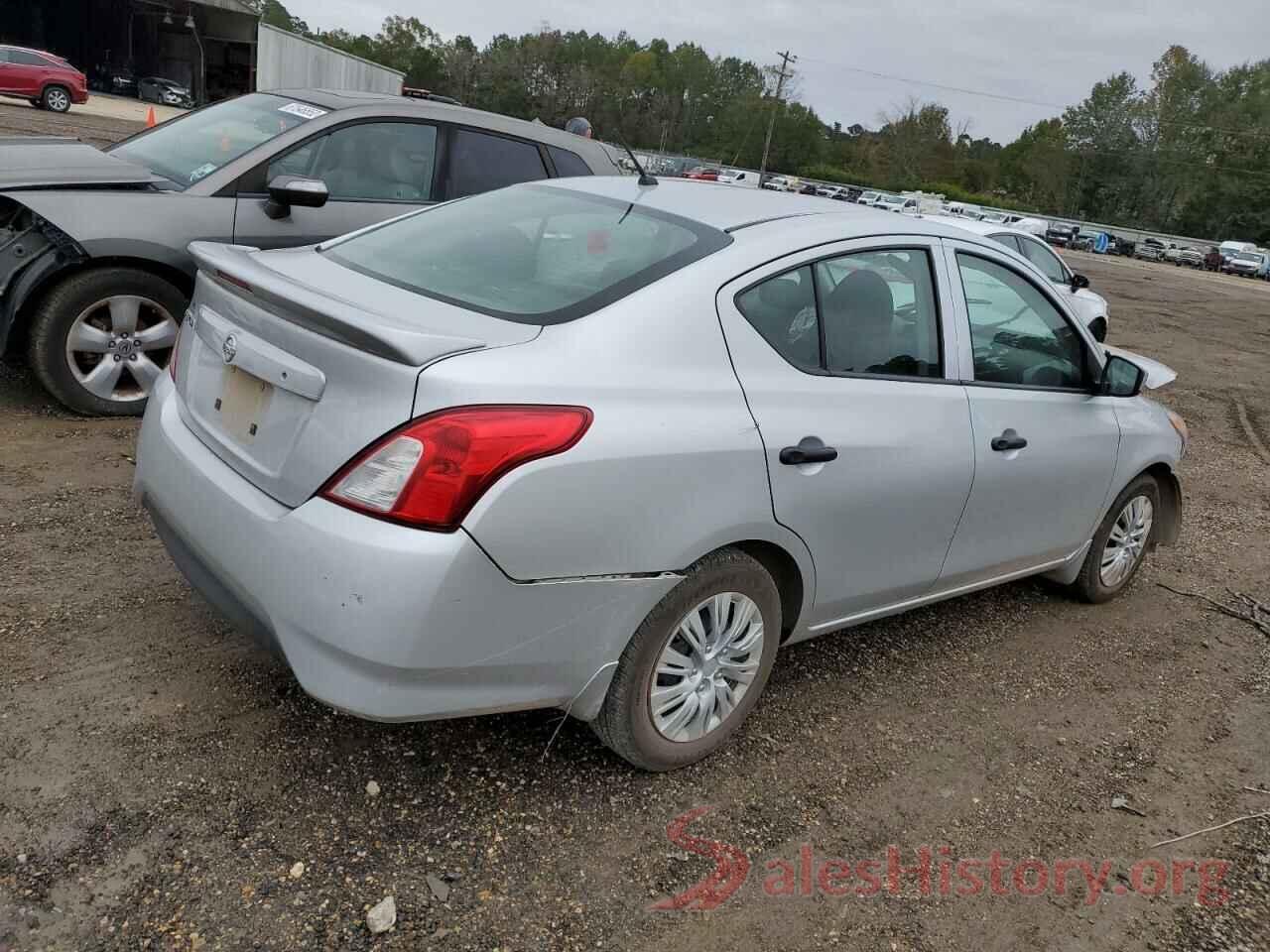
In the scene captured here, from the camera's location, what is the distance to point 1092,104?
95188 mm

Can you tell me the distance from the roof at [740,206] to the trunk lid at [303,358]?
0.91m

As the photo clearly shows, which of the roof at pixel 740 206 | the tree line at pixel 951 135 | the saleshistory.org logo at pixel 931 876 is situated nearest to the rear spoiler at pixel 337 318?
the roof at pixel 740 206

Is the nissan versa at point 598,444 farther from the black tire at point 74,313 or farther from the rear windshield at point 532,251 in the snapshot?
the black tire at point 74,313

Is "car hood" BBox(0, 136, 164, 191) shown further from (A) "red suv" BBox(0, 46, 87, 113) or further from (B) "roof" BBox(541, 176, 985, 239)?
(A) "red suv" BBox(0, 46, 87, 113)

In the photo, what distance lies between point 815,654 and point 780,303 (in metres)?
1.50

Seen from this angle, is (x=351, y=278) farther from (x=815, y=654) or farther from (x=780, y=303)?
(x=815, y=654)

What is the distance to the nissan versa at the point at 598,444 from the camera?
A: 2283mm

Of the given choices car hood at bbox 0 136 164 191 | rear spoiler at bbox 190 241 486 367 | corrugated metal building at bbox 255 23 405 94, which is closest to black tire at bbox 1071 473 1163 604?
rear spoiler at bbox 190 241 486 367

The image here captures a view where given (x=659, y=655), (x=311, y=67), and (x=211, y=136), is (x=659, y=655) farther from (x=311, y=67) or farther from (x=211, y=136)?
(x=311, y=67)

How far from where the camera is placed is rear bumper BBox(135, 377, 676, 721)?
7.34 feet

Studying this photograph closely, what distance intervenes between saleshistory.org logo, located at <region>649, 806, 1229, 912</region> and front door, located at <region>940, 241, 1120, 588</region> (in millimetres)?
1077

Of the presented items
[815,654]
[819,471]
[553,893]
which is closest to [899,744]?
[815,654]

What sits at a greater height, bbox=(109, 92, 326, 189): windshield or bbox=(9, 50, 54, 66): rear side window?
bbox=(109, 92, 326, 189): windshield

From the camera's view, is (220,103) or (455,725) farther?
(220,103)
